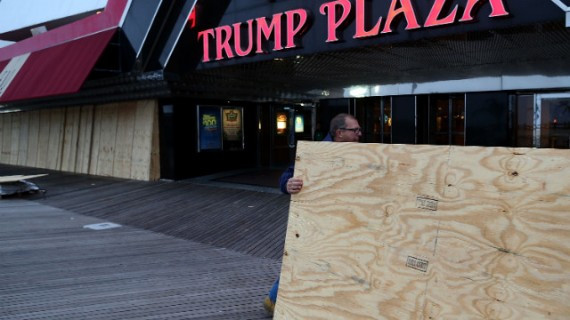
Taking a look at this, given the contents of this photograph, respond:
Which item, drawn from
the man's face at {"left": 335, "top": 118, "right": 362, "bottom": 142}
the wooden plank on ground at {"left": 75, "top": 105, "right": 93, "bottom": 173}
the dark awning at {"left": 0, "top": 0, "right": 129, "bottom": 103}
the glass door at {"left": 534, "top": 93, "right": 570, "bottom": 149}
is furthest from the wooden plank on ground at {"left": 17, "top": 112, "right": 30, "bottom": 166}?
the man's face at {"left": 335, "top": 118, "right": 362, "bottom": 142}

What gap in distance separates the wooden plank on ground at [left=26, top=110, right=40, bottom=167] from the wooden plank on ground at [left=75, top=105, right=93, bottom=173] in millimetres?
4467

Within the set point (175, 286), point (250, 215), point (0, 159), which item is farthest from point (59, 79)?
point (0, 159)

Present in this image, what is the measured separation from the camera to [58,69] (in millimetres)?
14695

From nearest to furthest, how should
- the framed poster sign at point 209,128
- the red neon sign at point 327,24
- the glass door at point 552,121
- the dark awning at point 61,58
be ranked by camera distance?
the red neon sign at point 327,24, the glass door at point 552,121, the dark awning at point 61,58, the framed poster sign at point 209,128

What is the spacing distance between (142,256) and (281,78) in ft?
29.9

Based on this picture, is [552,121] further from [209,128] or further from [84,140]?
[84,140]

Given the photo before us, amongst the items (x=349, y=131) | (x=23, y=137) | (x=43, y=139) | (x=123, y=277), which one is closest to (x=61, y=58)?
(x=43, y=139)

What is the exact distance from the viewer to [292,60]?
10977 mm

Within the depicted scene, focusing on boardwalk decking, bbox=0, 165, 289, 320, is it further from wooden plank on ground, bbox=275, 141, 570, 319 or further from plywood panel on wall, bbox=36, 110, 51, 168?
plywood panel on wall, bbox=36, 110, 51, 168

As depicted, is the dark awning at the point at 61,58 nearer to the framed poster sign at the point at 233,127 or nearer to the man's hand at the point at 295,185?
the framed poster sign at the point at 233,127

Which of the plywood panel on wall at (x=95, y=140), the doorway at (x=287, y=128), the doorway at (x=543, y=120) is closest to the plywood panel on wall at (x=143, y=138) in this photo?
the plywood panel on wall at (x=95, y=140)

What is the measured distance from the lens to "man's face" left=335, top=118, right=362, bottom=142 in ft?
11.7

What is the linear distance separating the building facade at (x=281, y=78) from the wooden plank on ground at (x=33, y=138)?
1934 mm

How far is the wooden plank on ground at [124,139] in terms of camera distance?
15852 mm
